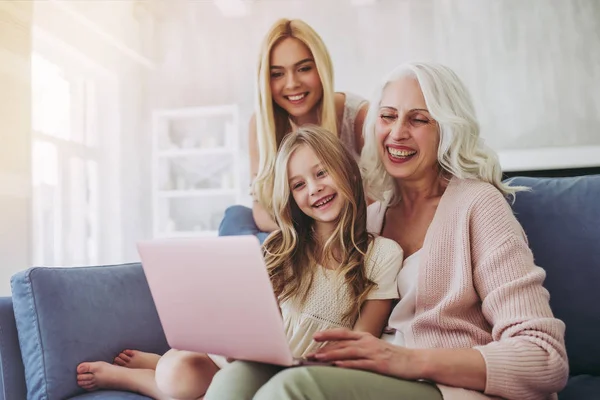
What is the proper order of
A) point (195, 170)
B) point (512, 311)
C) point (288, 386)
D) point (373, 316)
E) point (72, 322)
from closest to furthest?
point (288, 386), point (512, 311), point (373, 316), point (72, 322), point (195, 170)

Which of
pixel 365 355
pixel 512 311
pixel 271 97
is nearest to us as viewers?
pixel 365 355

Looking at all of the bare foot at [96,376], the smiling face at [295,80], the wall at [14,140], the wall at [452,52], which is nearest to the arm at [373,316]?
the bare foot at [96,376]

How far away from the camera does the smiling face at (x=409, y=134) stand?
4.29ft

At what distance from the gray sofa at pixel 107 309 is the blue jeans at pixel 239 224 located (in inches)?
19.5

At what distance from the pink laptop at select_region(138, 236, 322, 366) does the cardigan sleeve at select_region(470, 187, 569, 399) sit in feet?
1.13

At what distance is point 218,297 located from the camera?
939 millimetres

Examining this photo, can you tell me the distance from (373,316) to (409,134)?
399 mm

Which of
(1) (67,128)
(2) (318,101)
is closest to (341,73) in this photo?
(2) (318,101)

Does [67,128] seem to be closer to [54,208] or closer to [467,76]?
[54,208]

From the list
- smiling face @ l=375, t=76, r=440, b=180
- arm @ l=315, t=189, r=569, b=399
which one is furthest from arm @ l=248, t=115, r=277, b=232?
arm @ l=315, t=189, r=569, b=399

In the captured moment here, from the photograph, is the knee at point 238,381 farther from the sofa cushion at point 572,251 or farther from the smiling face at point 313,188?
the sofa cushion at point 572,251

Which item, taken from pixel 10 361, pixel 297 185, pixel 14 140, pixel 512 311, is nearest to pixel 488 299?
pixel 512 311

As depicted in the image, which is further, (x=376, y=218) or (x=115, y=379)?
(x=376, y=218)

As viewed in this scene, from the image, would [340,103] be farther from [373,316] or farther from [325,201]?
[373,316]
